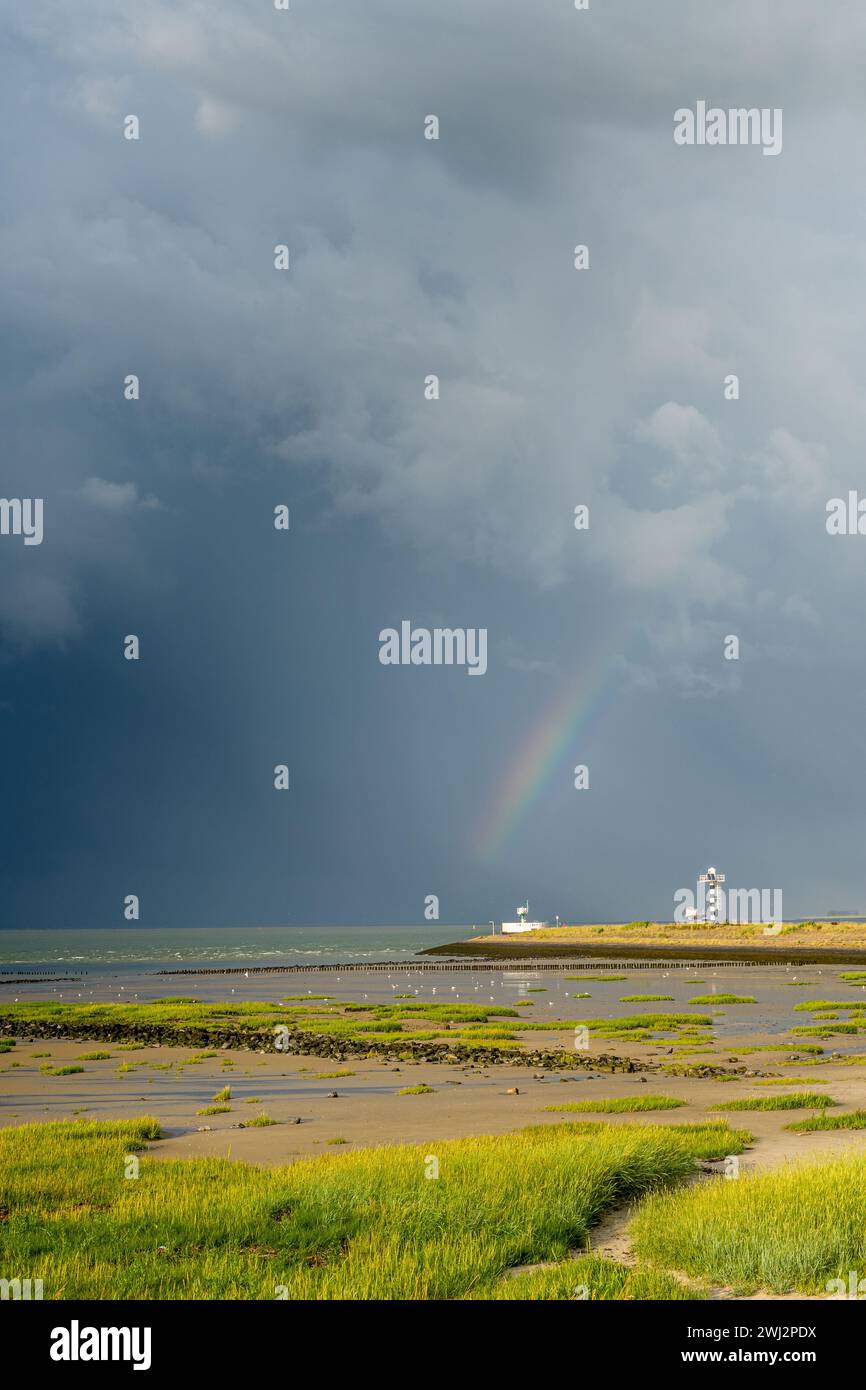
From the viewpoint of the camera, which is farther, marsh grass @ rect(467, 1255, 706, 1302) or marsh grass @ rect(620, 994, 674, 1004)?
marsh grass @ rect(620, 994, 674, 1004)

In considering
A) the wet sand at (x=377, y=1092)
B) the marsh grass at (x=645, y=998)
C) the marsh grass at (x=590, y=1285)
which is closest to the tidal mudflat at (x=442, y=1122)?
the marsh grass at (x=590, y=1285)

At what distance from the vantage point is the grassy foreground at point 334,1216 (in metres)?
13.0

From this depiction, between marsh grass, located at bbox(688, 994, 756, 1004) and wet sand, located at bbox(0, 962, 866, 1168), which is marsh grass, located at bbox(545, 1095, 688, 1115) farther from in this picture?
marsh grass, located at bbox(688, 994, 756, 1004)

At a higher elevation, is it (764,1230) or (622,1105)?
(764,1230)

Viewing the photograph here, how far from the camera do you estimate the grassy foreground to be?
1302 centimetres

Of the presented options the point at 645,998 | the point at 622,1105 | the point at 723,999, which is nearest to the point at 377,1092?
the point at 622,1105

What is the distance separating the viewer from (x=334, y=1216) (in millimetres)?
15977

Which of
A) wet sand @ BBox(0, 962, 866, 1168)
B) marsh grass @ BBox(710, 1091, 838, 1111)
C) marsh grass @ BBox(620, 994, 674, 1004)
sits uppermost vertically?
marsh grass @ BBox(710, 1091, 838, 1111)

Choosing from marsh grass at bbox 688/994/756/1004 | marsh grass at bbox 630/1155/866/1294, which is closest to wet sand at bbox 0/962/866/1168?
marsh grass at bbox 630/1155/866/1294

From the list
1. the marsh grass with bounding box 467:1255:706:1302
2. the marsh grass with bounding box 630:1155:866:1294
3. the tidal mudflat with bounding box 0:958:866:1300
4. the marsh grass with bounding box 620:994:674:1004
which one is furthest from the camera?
the marsh grass with bounding box 620:994:674:1004

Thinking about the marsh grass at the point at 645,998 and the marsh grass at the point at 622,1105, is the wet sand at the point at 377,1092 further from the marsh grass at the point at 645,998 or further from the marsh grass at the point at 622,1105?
the marsh grass at the point at 645,998

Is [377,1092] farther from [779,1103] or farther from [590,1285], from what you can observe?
[590,1285]
